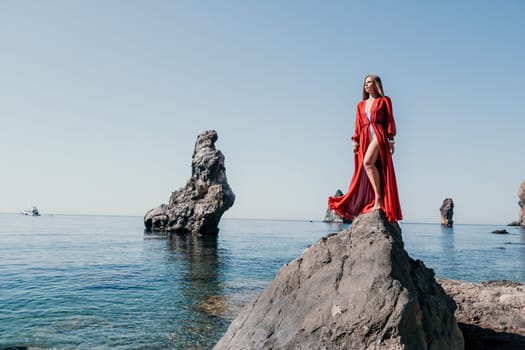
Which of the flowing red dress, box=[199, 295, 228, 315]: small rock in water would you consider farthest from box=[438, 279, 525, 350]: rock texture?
box=[199, 295, 228, 315]: small rock in water

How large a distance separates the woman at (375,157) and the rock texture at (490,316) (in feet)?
10.8

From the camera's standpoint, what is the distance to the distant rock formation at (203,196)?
53.7 m

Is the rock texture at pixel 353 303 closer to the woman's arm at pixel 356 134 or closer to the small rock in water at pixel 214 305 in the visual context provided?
the woman's arm at pixel 356 134

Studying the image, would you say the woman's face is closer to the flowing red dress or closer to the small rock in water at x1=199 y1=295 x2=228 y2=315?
the flowing red dress

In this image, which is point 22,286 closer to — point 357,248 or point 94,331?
point 94,331

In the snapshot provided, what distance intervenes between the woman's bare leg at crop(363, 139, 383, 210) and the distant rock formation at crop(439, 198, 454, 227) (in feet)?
459

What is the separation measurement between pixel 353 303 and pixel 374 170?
119 inches

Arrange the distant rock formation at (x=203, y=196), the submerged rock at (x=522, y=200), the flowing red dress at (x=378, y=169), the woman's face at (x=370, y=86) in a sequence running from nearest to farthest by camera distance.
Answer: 1. the flowing red dress at (x=378, y=169)
2. the woman's face at (x=370, y=86)
3. the distant rock formation at (x=203, y=196)
4. the submerged rock at (x=522, y=200)

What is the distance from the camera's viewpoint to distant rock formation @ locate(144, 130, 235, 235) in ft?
176

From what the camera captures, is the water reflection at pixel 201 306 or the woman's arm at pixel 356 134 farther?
the water reflection at pixel 201 306

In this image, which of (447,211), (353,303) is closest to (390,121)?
(353,303)

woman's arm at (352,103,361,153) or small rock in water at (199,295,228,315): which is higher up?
woman's arm at (352,103,361,153)

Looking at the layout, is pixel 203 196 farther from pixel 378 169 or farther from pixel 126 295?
pixel 378 169

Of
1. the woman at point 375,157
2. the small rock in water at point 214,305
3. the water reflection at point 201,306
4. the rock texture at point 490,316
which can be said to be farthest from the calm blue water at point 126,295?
the rock texture at point 490,316
